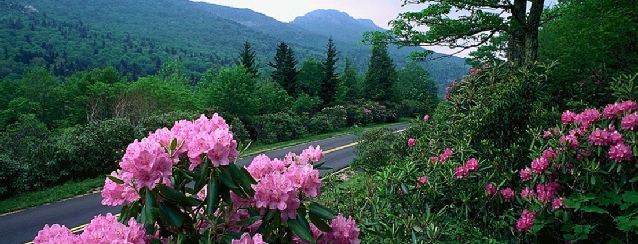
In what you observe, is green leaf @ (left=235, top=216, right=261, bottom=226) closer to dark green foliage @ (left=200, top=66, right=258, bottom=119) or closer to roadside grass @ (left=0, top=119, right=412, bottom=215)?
roadside grass @ (left=0, top=119, right=412, bottom=215)

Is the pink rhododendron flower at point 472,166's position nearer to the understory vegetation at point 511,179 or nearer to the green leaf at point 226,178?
the understory vegetation at point 511,179

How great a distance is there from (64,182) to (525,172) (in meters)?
13.5

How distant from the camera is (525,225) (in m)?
3.19

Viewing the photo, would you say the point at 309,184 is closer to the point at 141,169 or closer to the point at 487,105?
the point at 141,169

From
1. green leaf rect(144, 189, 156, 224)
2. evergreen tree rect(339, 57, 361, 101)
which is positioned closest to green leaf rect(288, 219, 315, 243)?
green leaf rect(144, 189, 156, 224)

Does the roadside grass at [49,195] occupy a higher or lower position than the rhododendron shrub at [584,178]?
lower

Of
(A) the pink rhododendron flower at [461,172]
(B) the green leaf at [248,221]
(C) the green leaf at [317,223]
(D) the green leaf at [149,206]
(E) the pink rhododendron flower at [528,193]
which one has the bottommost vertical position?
(E) the pink rhododendron flower at [528,193]

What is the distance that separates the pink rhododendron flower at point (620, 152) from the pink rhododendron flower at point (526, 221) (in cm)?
82

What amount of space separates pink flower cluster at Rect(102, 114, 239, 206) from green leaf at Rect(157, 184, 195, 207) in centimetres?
3

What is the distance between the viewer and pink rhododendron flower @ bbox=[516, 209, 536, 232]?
3189 mm

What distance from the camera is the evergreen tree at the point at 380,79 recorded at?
40.6 m

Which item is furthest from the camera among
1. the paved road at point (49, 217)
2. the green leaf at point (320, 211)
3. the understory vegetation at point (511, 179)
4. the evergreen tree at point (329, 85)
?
the evergreen tree at point (329, 85)

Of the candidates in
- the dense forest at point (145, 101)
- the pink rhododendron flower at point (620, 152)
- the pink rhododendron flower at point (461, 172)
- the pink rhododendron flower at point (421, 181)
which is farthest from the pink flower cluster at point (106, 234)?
the dense forest at point (145, 101)

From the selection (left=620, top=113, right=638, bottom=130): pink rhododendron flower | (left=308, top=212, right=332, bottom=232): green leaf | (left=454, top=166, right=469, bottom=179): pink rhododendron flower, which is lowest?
(left=454, top=166, right=469, bottom=179): pink rhododendron flower
